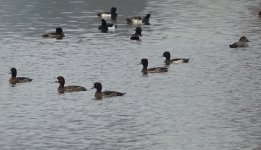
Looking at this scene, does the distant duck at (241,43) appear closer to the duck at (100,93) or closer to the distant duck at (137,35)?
the distant duck at (137,35)

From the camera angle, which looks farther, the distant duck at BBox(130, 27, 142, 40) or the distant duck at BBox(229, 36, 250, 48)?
the distant duck at BBox(130, 27, 142, 40)

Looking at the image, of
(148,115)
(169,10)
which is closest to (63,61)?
(148,115)

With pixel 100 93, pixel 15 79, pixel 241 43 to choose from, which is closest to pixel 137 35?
pixel 241 43

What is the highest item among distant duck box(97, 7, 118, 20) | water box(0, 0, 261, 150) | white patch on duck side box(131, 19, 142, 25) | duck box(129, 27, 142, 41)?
distant duck box(97, 7, 118, 20)

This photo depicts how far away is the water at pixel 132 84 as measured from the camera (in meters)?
41.5

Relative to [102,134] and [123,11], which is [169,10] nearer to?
[123,11]

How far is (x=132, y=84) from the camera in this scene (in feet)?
175

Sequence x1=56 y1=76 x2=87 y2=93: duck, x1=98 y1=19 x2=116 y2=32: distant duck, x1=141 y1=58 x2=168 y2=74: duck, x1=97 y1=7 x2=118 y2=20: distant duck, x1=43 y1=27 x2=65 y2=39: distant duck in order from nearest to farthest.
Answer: x1=56 y1=76 x2=87 y2=93: duck, x1=141 y1=58 x2=168 y2=74: duck, x1=43 y1=27 x2=65 y2=39: distant duck, x1=98 y1=19 x2=116 y2=32: distant duck, x1=97 y1=7 x2=118 y2=20: distant duck

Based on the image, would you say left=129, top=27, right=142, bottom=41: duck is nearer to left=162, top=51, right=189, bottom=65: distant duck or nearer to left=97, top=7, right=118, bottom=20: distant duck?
left=162, top=51, right=189, bottom=65: distant duck

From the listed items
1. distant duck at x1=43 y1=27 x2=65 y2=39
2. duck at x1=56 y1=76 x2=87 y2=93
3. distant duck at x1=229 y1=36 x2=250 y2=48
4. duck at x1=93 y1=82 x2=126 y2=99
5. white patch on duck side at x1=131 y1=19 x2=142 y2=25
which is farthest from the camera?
white patch on duck side at x1=131 y1=19 x2=142 y2=25

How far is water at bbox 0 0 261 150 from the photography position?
41.5 m

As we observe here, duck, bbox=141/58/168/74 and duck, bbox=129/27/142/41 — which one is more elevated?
duck, bbox=129/27/142/41

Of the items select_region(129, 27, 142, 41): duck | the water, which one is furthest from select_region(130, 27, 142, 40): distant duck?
the water

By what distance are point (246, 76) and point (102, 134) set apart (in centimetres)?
1578
